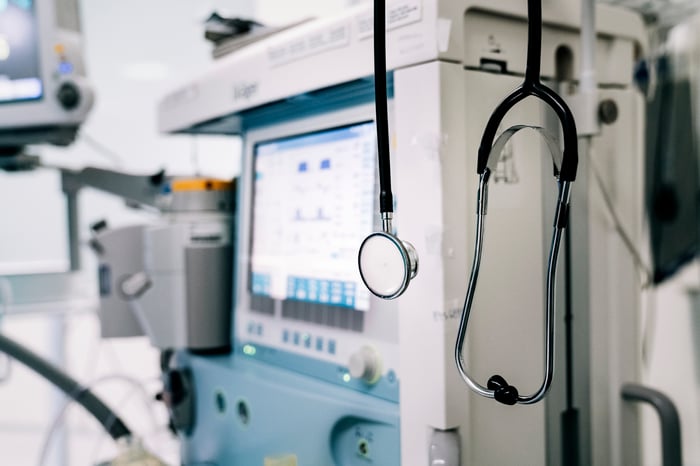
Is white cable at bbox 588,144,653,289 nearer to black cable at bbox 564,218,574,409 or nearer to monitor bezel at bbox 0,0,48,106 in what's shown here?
black cable at bbox 564,218,574,409

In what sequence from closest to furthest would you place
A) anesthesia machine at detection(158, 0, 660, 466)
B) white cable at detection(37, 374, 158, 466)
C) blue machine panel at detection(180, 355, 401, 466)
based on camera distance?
anesthesia machine at detection(158, 0, 660, 466) < blue machine panel at detection(180, 355, 401, 466) < white cable at detection(37, 374, 158, 466)

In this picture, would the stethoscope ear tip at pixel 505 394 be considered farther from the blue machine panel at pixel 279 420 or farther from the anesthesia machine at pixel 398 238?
the blue machine panel at pixel 279 420

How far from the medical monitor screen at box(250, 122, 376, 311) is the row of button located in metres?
0.05

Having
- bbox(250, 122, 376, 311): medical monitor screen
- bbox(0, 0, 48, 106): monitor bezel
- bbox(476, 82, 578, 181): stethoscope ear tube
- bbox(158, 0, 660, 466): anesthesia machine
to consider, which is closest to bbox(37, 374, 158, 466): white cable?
bbox(158, 0, 660, 466): anesthesia machine

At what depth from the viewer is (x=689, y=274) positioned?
1.30 meters

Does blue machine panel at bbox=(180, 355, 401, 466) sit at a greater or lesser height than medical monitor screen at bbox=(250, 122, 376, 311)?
lesser

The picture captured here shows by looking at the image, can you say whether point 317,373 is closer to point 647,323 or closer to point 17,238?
point 647,323

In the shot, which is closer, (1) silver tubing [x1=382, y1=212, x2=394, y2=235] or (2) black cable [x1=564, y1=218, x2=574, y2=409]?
(1) silver tubing [x1=382, y1=212, x2=394, y2=235]

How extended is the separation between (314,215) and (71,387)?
610 mm

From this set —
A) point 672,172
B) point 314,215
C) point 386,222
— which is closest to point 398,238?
point 386,222

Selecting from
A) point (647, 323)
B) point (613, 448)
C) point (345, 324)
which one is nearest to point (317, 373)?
point (345, 324)

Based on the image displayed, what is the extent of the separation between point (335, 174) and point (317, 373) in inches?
11.6

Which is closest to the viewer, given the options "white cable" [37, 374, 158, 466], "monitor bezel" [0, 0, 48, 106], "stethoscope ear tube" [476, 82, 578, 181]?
"stethoscope ear tube" [476, 82, 578, 181]

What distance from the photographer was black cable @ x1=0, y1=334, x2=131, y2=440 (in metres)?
1.10
